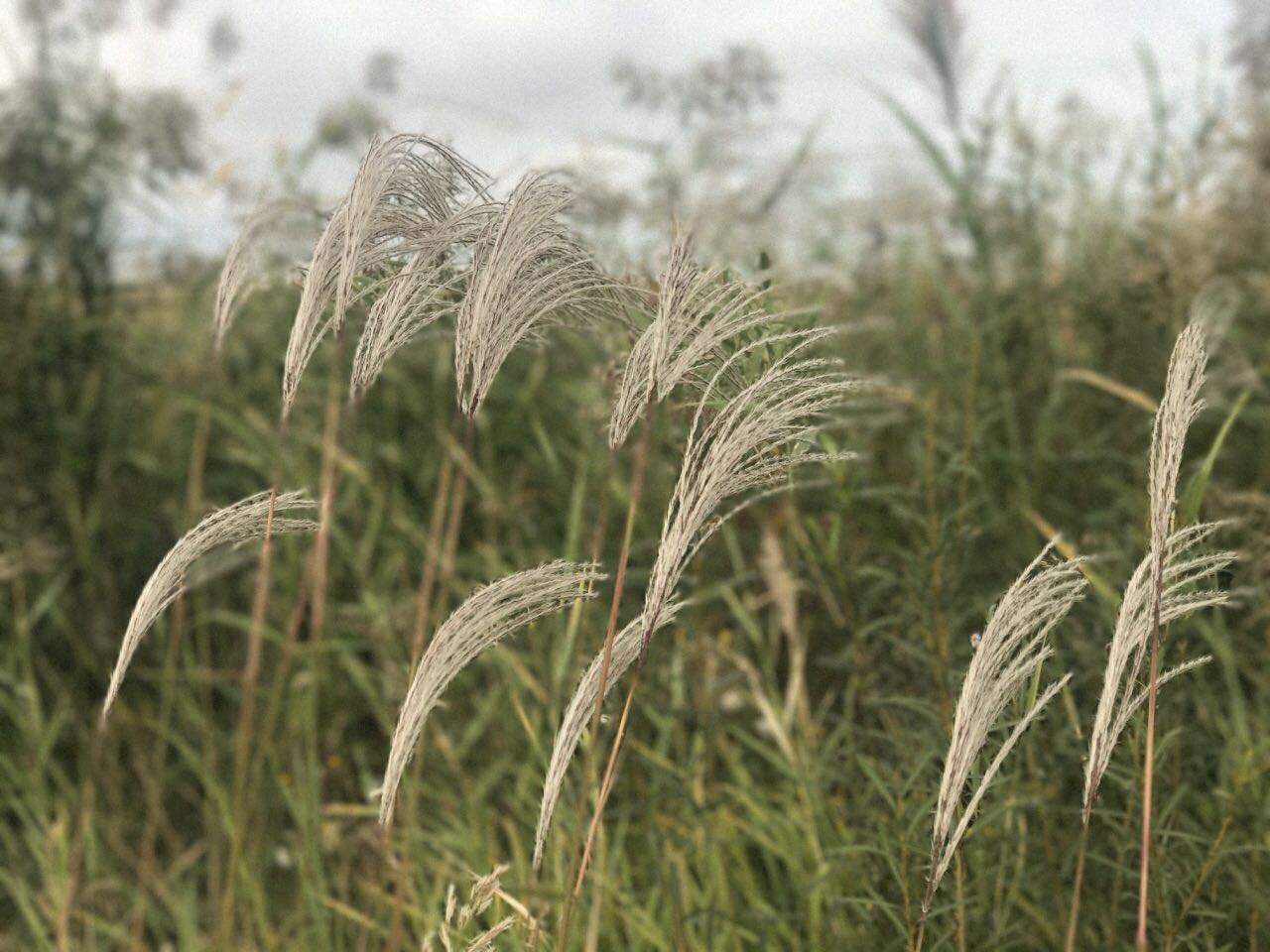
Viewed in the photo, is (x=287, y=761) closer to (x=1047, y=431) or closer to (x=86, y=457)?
(x=86, y=457)

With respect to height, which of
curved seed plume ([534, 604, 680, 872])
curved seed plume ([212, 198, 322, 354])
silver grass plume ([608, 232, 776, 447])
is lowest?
curved seed plume ([534, 604, 680, 872])

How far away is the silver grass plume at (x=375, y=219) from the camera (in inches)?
42.1

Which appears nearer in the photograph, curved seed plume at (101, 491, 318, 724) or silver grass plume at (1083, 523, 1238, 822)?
silver grass plume at (1083, 523, 1238, 822)

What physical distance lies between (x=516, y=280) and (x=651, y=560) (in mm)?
1278

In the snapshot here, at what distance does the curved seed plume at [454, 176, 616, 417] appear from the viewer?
1.02 metres

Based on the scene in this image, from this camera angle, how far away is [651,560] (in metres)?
2.28

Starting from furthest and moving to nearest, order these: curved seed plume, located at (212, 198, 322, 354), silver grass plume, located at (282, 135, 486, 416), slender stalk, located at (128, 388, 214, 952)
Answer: slender stalk, located at (128, 388, 214, 952) → curved seed plume, located at (212, 198, 322, 354) → silver grass plume, located at (282, 135, 486, 416)

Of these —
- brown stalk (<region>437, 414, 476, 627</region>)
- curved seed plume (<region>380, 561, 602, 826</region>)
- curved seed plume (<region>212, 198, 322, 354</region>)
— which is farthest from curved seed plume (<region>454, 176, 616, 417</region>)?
curved seed plume (<region>212, 198, 322, 354</region>)

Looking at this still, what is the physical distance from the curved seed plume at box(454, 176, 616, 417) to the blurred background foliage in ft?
1.20

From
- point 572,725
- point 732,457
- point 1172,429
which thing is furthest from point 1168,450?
point 572,725

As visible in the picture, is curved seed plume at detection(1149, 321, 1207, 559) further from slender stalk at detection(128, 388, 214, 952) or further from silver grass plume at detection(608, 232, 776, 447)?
slender stalk at detection(128, 388, 214, 952)

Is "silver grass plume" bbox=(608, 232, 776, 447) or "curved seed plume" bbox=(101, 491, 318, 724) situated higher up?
"silver grass plume" bbox=(608, 232, 776, 447)

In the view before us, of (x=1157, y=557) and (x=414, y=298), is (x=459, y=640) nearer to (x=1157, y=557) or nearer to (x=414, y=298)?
(x=414, y=298)

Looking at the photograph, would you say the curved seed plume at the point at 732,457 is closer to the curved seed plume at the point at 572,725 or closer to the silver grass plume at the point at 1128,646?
the curved seed plume at the point at 572,725
